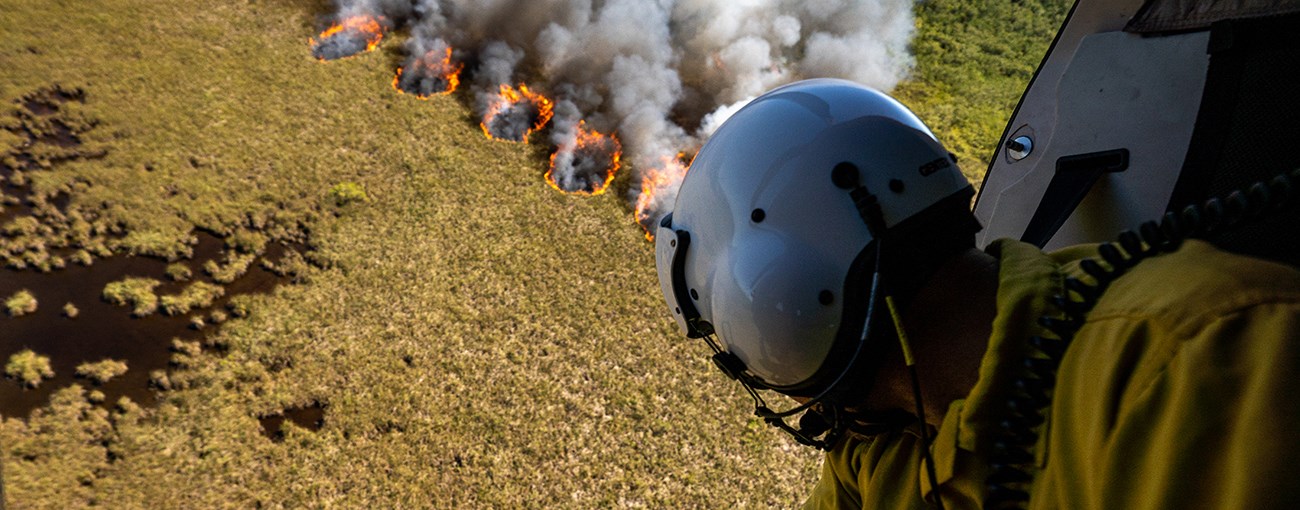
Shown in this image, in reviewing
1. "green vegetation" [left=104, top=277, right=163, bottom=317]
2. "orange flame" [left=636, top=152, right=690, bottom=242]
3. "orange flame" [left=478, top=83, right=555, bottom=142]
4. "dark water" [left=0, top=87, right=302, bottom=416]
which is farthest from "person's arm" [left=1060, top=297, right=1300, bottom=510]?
"orange flame" [left=478, top=83, right=555, bottom=142]

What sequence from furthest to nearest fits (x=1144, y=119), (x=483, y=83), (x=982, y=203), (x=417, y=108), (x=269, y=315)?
(x=483, y=83) < (x=417, y=108) < (x=269, y=315) < (x=982, y=203) < (x=1144, y=119)

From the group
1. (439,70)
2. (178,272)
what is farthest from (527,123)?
(178,272)

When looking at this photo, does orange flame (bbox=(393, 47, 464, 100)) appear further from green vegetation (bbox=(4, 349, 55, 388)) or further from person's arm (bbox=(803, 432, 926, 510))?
person's arm (bbox=(803, 432, 926, 510))

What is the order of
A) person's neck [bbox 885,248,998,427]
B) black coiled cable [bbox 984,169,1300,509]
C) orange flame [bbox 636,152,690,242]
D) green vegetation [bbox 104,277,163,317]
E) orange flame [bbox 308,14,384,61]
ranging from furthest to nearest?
orange flame [bbox 308,14,384,61]
orange flame [bbox 636,152,690,242]
green vegetation [bbox 104,277,163,317]
person's neck [bbox 885,248,998,427]
black coiled cable [bbox 984,169,1300,509]

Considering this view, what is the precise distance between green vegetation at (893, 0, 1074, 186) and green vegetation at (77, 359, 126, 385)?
10872mm

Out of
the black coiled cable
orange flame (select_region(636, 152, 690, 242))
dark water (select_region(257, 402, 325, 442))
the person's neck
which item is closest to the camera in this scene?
the black coiled cable

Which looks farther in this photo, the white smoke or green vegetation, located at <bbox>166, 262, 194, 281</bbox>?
the white smoke

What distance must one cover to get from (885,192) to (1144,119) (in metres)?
1.57

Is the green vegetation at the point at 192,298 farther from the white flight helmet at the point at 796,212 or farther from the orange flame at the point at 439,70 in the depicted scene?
the white flight helmet at the point at 796,212

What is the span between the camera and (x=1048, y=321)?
1333 millimetres

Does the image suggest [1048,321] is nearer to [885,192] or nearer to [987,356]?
[987,356]

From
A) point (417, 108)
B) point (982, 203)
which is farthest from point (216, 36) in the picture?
point (982, 203)

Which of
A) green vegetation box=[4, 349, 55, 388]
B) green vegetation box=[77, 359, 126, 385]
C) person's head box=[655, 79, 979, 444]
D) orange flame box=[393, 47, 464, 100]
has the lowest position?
→ person's head box=[655, 79, 979, 444]

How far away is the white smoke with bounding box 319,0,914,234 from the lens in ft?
33.1
